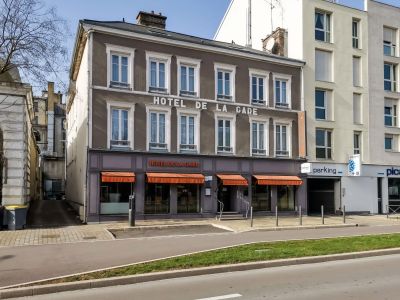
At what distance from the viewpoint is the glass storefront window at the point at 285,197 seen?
27.3 meters

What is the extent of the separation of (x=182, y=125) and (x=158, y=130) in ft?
4.77

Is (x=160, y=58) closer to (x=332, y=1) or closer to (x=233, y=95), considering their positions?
(x=233, y=95)

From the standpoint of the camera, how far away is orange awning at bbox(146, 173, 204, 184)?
74.6 feet

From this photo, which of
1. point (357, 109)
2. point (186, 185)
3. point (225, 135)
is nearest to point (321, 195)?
point (357, 109)

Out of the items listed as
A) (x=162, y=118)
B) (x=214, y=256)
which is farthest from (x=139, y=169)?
(x=214, y=256)

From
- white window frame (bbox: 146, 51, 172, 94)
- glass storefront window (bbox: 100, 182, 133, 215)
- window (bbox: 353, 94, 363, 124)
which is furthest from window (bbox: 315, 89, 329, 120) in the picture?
glass storefront window (bbox: 100, 182, 133, 215)

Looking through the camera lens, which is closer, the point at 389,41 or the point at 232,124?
the point at 232,124

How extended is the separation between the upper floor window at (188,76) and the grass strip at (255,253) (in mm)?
12717

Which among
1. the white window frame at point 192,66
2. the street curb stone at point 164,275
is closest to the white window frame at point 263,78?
the white window frame at point 192,66

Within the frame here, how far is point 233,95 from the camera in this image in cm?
2611

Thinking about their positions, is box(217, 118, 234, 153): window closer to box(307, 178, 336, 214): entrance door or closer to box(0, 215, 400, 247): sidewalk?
box(0, 215, 400, 247): sidewalk

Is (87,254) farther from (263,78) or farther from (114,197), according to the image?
(263,78)

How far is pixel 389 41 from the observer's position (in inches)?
1300

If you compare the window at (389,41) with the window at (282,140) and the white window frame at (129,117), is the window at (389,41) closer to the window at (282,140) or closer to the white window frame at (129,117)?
the window at (282,140)
